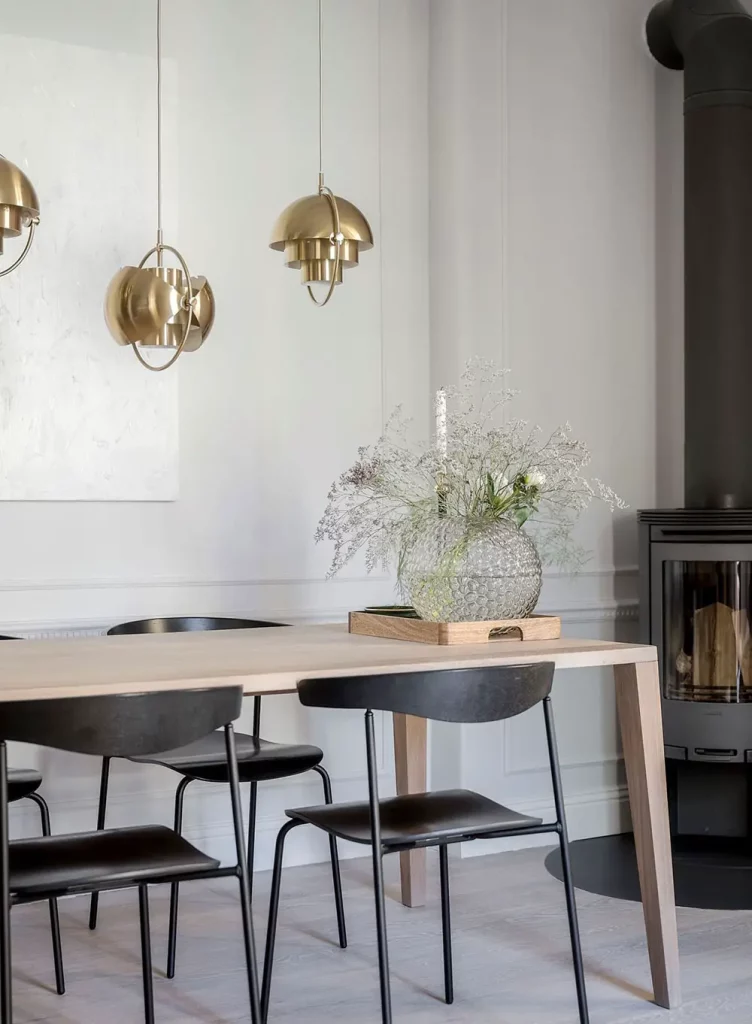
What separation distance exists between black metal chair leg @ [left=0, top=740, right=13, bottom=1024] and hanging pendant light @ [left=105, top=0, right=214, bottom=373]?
1.64 metres

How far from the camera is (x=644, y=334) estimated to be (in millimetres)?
4711

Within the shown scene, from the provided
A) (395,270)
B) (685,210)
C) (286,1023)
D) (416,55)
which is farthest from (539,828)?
(416,55)

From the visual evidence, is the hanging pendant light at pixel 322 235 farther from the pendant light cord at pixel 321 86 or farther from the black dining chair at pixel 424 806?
the black dining chair at pixel 424 806

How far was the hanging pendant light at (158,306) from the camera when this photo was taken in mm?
3561

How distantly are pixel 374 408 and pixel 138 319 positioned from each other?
104 centimetres

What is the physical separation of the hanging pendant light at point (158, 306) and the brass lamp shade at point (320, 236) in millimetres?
322

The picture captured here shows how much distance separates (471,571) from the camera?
296 centimetres

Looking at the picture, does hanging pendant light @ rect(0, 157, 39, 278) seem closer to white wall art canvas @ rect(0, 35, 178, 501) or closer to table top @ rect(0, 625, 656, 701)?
white wall art canvas @ rect(0, 35, 178, 501)

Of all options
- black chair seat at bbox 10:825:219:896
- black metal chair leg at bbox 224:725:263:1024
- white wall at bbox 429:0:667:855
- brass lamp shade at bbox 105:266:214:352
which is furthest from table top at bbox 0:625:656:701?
white wall at bbox 429:0:667:855

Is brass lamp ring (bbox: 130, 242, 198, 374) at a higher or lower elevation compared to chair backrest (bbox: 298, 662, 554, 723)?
higher

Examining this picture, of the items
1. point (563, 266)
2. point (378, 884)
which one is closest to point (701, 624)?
point (563, 266)

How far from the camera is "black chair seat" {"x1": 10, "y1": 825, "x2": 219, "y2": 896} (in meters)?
2.14

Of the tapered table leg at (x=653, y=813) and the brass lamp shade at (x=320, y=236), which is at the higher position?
the brass lamp shade at (x=320, y=236)

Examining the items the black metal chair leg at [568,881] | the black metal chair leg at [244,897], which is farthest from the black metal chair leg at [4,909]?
the black metal chair leg at [568,881]
